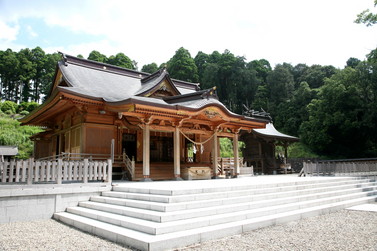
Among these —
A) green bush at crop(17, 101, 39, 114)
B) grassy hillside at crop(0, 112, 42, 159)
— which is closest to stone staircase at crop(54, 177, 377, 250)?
grassy hillside at crop(0, 112, 42, 159)

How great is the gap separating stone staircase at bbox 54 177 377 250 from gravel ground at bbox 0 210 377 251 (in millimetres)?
204

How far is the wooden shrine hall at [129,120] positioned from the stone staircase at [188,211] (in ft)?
10.6

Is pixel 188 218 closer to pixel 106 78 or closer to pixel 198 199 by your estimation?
pixel 198 199

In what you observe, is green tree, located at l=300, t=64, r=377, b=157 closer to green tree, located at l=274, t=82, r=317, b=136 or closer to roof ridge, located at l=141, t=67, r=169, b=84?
green tree, located at l=274, t=82, r=317, b=136

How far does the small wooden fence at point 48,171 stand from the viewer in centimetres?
763

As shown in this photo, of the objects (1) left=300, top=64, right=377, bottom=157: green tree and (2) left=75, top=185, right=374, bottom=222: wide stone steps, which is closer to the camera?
(2) left=75, top=185, right=374, bottom=222: wide stone steps

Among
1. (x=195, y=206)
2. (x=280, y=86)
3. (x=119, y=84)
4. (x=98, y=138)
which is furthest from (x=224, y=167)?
(x=280, y=86)

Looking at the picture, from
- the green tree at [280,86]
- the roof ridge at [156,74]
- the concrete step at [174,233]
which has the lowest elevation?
the concrete step at [174,233]

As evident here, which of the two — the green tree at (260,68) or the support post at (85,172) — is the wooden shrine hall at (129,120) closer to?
the support post at (85,172)

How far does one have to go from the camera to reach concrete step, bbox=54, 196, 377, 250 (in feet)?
15.9

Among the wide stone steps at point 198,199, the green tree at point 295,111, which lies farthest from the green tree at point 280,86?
the wide stone steps at point 198,199

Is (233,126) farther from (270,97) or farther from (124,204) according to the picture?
(270,97)

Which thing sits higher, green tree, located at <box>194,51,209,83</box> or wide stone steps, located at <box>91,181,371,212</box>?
green tree, located at <box>194,51,209,83</box>

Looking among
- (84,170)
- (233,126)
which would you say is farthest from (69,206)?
(233,126)
